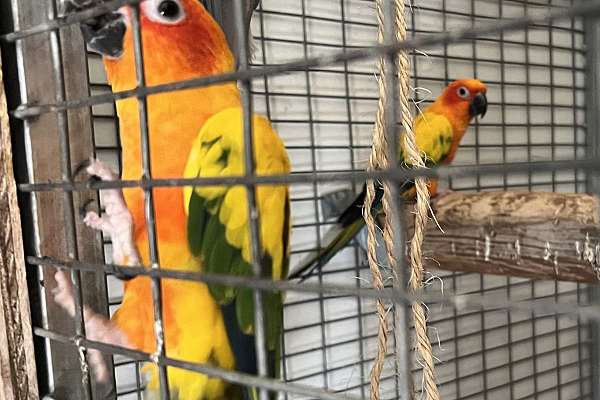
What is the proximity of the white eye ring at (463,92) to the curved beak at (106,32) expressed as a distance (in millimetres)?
831

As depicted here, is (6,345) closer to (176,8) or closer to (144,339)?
(144,339)

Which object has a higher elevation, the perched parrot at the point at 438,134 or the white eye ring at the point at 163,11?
the white eye ring at the point at 163,11

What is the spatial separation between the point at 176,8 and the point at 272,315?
0.95 feet

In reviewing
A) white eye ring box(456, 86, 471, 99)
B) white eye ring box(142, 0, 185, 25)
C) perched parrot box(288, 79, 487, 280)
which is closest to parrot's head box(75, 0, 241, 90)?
white eye ring box(142, 0, 185, 25)

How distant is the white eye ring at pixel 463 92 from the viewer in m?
1.20

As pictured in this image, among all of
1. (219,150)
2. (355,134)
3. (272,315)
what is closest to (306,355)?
(355,134)

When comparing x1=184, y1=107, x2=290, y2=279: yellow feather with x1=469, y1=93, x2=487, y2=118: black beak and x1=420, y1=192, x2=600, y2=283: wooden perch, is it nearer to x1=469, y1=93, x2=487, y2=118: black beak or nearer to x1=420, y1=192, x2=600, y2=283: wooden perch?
x1=420, y1=192, x2=600, y2=283: wooden perch

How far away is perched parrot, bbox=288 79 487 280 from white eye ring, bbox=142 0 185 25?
0.50 metres

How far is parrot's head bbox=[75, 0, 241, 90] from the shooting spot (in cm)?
52

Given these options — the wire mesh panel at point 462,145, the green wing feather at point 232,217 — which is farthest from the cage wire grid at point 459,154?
the green wing feather at point 232,217

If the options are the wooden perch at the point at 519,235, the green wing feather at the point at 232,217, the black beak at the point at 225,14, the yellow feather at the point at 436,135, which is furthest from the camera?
the yellow feather at the point at 436,135

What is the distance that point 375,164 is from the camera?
391mm

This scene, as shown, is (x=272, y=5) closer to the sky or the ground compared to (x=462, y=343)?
closer to the sky

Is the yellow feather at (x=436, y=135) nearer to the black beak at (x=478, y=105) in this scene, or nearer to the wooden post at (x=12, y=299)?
the black beak at (x=478, y=105)
